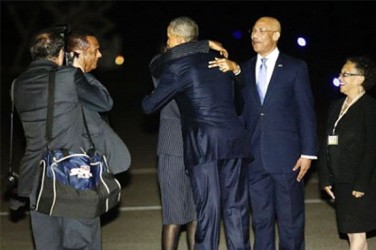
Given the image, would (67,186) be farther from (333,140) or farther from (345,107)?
(345,107)

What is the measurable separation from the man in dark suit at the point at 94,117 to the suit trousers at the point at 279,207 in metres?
1.25

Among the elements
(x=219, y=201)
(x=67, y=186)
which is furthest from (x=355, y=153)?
(x=67, y=186)

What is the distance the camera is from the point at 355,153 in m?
5.61

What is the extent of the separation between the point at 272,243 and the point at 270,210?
28cm

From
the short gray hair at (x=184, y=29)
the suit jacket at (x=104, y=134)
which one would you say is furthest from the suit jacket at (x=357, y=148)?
the suit jacket at (x=104, y=134)

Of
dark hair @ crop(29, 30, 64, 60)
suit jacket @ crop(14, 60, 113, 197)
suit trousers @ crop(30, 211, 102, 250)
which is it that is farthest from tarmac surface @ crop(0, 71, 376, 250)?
dark hair @ crop(29, 30, 64, 60)

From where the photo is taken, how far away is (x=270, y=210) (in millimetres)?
5996

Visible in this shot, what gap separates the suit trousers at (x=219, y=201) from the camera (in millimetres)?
5387

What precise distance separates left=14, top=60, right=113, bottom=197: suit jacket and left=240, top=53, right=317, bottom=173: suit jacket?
1.41m

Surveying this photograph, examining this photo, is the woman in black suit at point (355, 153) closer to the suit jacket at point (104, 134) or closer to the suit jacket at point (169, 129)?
the suit jacket at point (169, 129)

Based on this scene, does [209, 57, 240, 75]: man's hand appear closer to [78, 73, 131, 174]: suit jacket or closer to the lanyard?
[78, 73, 131, 174]: suit jacket

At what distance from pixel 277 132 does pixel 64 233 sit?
1840mm

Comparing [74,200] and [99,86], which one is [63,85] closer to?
[99,86]

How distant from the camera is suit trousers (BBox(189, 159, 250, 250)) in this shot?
5.39m
